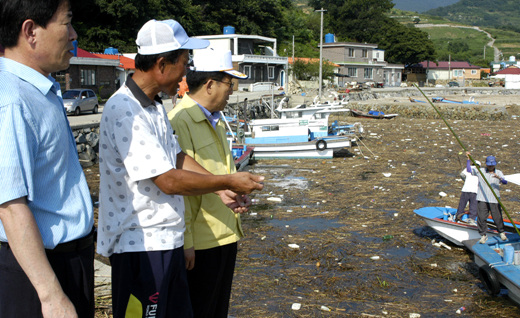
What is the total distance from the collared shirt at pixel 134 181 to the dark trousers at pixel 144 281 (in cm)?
4

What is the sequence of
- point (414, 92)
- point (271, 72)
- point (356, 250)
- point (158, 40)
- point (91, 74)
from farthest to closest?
point (414, 92) < point (271, 72) < point (91, 74) < point (356, 250) < point (158, 40)

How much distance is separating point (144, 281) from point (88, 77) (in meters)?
25.5

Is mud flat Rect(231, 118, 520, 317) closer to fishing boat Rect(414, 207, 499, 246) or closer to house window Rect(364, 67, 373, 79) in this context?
fishing boat Rect(414, 207, 499, 246)

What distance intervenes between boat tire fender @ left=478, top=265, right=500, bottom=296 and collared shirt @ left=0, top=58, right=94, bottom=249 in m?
4.74

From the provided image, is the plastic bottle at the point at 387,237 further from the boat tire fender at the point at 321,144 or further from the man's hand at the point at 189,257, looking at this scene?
the boat tire fender at the point at 321,144

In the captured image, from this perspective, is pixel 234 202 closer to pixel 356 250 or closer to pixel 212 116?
pixel 212 116

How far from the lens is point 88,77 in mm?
25484

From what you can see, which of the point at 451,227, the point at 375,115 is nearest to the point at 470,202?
the point at 451,227

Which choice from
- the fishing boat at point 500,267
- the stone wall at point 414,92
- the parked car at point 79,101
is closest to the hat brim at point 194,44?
the fishing boat at point 500,267

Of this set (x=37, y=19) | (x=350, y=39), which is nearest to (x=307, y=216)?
(x=37, y=19)

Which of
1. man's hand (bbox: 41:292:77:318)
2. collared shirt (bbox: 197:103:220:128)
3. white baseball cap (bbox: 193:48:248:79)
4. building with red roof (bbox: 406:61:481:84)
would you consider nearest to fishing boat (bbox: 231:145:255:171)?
collared shirt (bbox: 197:103:220:128)

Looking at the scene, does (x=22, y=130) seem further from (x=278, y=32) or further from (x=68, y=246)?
(x=278, y=32)

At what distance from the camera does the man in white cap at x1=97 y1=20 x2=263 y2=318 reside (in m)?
1.94

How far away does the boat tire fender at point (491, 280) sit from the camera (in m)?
5.15
